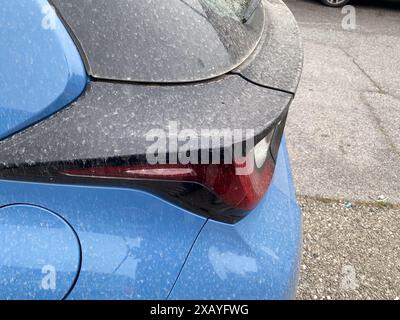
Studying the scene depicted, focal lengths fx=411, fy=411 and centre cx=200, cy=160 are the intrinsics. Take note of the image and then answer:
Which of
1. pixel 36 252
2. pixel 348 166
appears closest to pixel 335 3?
pixel 348 166

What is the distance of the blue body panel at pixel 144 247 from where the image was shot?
3.27 feet

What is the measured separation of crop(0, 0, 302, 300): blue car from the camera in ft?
3.13

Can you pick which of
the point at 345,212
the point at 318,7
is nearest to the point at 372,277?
the point at 345,212

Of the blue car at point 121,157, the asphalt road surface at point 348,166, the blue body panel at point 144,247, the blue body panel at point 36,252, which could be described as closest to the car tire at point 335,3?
the asphalt road surface at point 348,166

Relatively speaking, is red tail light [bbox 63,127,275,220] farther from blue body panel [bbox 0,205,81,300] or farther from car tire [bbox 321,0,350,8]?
car tire [bbox 321,0,350,8]

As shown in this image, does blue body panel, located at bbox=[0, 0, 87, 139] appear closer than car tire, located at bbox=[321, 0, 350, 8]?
Yes

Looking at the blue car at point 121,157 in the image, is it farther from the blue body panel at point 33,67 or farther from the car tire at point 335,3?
the car tire at point 335,3

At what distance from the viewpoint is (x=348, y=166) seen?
121 inches

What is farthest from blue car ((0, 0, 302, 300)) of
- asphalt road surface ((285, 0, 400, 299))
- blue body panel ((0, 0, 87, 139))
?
asphalt road surface ((285, 0, 400, 299))

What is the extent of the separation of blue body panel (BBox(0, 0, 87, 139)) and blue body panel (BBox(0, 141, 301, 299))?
0.58 ft

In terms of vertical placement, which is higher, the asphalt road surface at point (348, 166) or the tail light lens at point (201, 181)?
the tail light lens at point (201, 181)

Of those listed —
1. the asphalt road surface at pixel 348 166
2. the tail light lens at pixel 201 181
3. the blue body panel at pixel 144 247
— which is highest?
the tail light lens at pixel 201 181

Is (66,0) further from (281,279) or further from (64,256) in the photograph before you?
(281,279)
